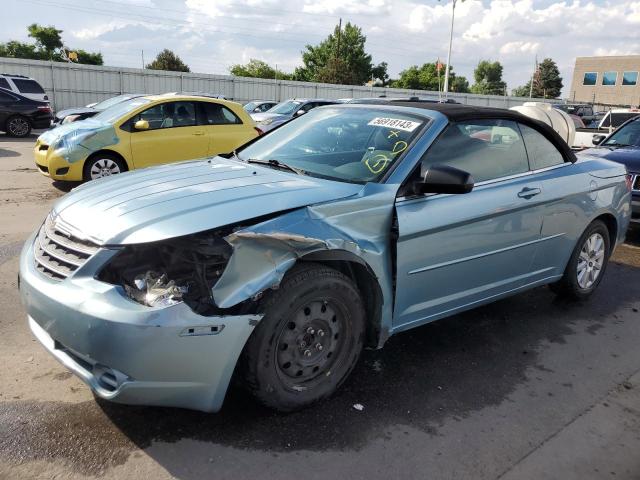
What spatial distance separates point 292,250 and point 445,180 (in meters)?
1.03

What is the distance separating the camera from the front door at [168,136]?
9.07 m

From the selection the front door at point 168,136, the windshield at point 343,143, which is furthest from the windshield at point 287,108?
the windshield at point 343,143

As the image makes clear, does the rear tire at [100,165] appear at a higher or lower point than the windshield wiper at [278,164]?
lower

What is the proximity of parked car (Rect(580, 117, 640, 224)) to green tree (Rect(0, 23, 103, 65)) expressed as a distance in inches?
2395

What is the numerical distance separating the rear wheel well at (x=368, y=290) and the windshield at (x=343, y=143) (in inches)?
21.2

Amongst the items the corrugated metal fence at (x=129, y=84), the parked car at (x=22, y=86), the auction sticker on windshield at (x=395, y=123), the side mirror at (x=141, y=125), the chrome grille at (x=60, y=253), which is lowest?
the chrome grille at (x=60, y=253)

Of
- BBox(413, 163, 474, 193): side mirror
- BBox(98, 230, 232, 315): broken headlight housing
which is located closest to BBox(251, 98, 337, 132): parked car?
BBox(413, 163, 474, 193): side mirror

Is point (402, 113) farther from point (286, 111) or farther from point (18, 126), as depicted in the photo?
point (18, 126)

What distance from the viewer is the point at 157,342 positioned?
7.93 ft

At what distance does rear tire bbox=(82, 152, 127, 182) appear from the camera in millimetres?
8696

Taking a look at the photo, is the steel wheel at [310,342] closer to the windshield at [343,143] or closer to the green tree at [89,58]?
the windshield at [343,143]

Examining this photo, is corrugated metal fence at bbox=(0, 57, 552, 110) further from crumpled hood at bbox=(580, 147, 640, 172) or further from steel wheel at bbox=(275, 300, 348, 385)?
steel wheel at bbox=(275, 300, 348, 385)

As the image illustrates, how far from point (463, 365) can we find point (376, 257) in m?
1.15

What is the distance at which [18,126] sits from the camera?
59.2 ft
